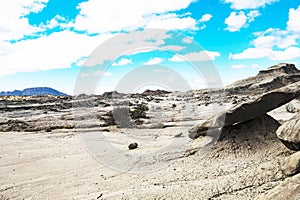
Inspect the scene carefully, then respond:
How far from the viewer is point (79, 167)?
880cm

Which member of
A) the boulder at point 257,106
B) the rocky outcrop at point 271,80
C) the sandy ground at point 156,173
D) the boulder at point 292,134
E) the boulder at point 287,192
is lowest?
the sandy ground at point 156,173

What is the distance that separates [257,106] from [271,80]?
156ft

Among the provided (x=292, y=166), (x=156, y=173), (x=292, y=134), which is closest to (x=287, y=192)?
(x=292, y=166)

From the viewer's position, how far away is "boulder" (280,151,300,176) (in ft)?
17.4

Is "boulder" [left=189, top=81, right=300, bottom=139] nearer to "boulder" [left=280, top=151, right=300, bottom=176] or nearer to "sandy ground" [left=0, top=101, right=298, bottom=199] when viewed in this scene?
"sandy ground" [left=0, top=101, right=298, bottom=199]

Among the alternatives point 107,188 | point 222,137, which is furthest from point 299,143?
point 107,188

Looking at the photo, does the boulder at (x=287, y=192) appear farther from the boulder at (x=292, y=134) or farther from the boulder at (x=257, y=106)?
the boulder at (x=257, y=106)

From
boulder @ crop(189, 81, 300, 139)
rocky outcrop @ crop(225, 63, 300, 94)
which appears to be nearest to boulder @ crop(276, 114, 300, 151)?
boulder @ crop(189, 81, 300, 139)

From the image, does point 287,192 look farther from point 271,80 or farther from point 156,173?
point 271,80

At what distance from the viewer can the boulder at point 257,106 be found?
7797mm

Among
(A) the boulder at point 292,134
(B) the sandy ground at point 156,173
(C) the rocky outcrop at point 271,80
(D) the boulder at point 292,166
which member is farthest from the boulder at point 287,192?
(C) the rocky outcrop at point 271,80

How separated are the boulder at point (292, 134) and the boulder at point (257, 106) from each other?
4.69 ft

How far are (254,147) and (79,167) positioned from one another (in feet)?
16.4

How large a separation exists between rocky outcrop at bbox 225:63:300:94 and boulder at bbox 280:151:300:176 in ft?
144
